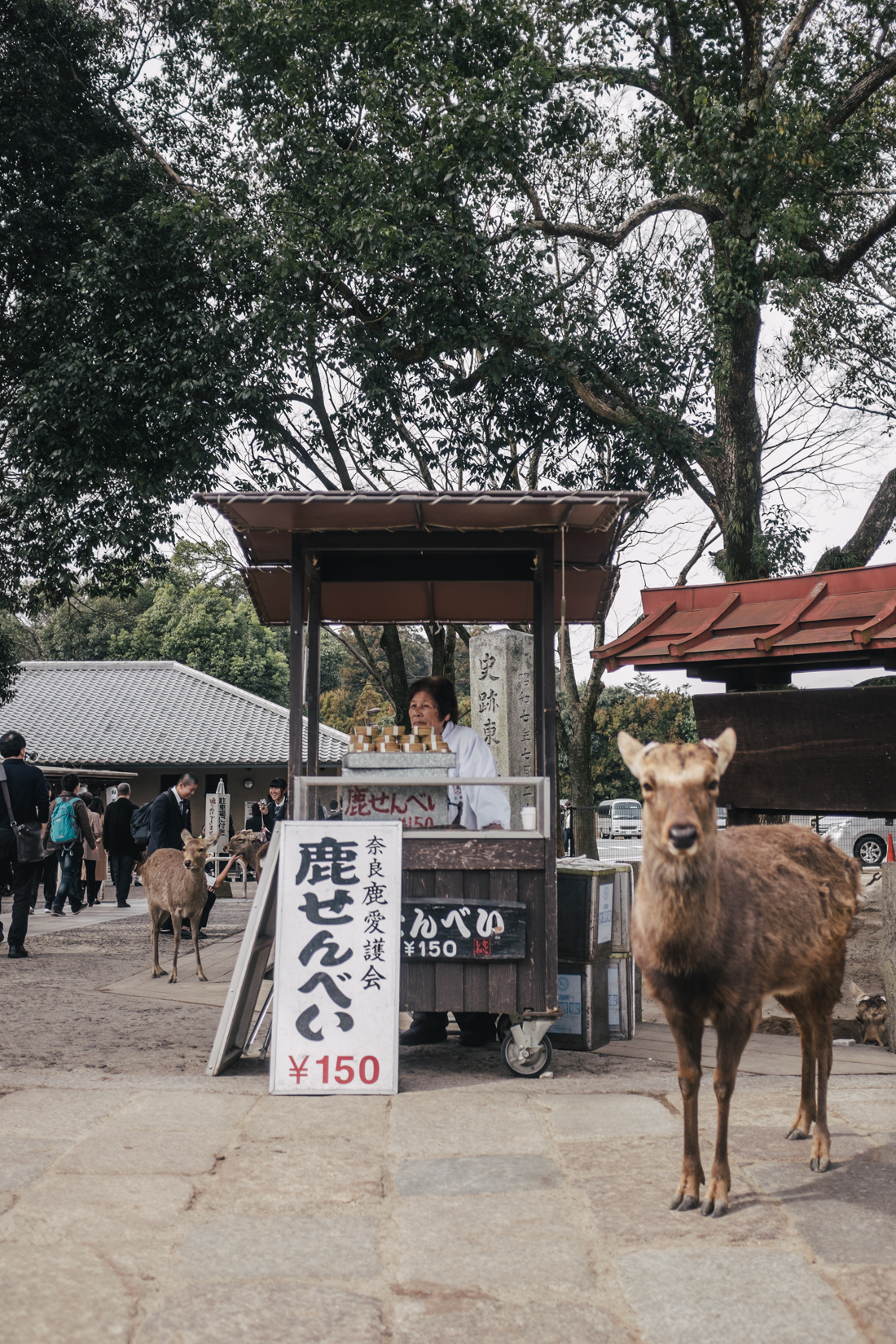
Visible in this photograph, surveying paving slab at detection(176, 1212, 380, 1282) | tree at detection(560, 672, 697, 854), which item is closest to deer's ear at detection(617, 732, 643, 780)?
paving slab at detection(176, 1212, 380, 1282)

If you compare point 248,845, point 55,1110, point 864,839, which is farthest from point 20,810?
point 864,839

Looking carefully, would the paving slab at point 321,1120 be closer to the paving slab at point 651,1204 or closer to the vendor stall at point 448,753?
the vendor stall at point 448,753

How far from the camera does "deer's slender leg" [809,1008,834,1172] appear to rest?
416cm

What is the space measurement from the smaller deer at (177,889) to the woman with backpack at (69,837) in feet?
18.0

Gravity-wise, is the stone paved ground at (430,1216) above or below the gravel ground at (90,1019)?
above

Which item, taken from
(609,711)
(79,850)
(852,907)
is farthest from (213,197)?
(609,711)

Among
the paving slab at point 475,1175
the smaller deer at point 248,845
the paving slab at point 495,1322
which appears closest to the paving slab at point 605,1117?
the paving slab at point 475,1175

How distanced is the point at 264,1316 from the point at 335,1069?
2536mm

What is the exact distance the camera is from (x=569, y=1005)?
21.4 ft

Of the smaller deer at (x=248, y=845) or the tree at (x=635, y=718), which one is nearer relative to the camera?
the smaller deer at (x=248, y=845)

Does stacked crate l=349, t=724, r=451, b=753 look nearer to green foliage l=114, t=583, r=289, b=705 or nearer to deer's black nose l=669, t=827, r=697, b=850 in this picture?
deer's black nose l=669, t=827, r=697, b=850

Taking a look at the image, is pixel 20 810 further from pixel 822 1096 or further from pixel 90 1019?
pixel 822 1096

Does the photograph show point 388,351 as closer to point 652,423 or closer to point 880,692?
point 652,423

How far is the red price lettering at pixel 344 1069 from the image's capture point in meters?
5.46
